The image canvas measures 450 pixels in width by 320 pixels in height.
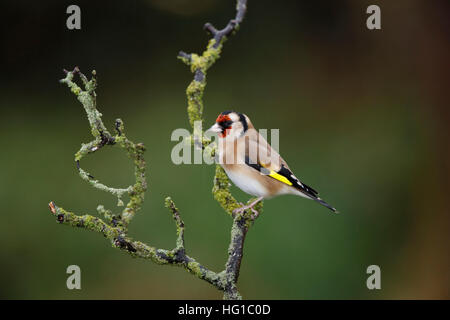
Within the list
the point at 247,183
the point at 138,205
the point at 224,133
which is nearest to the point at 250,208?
the point at 247,183

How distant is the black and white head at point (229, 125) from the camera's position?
78.4 inches

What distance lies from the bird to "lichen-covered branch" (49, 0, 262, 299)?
0.10 meters

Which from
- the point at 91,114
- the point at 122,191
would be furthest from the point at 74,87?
the point at 122,191

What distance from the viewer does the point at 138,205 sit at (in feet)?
5.60

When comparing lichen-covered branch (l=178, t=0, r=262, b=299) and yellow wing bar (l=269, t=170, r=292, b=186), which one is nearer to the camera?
lichen-covered branch (l=178, t=0, r=262, b=299)

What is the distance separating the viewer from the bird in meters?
1.99

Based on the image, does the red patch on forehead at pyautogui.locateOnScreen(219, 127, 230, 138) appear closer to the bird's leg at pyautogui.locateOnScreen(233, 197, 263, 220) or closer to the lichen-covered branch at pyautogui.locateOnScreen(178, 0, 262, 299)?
the lichen-covered branch at pyautogui.locateOnScreen(178, 0, 262, 299)

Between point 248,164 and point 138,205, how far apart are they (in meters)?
0.51

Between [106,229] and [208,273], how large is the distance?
0.36 m

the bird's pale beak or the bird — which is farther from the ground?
the bird's pale beak

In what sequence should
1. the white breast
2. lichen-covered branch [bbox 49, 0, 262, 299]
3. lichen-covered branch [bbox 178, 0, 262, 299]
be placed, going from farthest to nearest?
the white breast → lichen-covered branch [bbox 178, 0, 262, 299] → lichen-covered branch [bbox 49, 0, 262, 299]

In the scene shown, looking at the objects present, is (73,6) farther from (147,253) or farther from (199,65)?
(147,253)

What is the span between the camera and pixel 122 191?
1655 mm

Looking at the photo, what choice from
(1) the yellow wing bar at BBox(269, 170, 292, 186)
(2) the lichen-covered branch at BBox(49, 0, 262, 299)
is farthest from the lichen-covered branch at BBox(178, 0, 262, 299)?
(1) the yellow wing bar at BBox(269, 170, 292, 186)
